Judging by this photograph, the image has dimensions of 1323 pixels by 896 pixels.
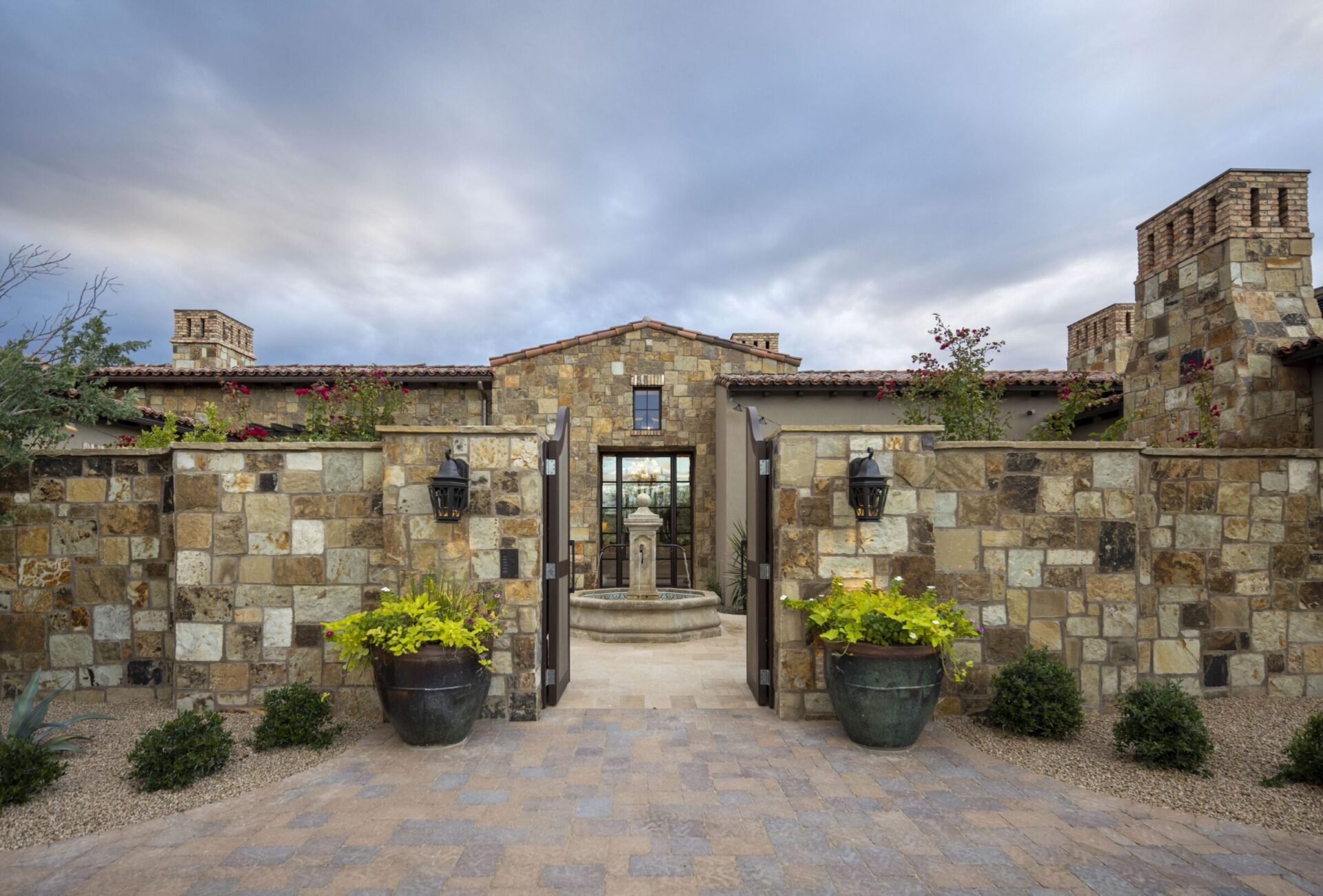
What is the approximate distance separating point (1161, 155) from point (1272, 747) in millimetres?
5701

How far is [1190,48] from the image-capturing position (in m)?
5.43

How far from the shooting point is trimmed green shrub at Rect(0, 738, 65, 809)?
10.4 ft

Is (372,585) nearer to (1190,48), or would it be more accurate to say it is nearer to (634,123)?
(634,123)

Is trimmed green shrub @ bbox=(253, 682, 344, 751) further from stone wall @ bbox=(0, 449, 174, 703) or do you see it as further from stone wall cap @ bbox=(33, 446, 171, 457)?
stone wall cap @ bbox=(33, 446, 171, 457)

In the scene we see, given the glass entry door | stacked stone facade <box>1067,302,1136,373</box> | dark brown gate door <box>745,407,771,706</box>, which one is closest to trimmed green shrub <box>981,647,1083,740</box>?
dark brown gate door <box>745,407,771,706</box>

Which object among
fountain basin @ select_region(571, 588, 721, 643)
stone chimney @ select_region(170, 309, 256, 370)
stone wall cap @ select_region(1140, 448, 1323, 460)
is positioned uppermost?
stone chimney @ select_region(170, 309, 256, 370)

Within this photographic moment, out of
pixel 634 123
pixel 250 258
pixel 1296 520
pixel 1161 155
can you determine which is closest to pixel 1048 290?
pixel 1161 155

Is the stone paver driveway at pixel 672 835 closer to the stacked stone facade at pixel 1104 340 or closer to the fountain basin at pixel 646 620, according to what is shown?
the fountain basin at pixel 646 620

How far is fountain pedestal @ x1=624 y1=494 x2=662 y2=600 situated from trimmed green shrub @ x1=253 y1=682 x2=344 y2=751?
452 centimetres

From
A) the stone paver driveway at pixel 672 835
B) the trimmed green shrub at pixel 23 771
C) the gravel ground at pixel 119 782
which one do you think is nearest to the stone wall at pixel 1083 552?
the stone paver driveway at pixel 672 835

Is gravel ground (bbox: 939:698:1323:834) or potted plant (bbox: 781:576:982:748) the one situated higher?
potted plant (bbox: 781:576:982:748)

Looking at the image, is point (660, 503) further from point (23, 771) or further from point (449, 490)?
point (23, 771)

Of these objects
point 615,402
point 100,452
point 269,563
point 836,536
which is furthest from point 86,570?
point 615,402

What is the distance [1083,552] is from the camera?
4770mm
